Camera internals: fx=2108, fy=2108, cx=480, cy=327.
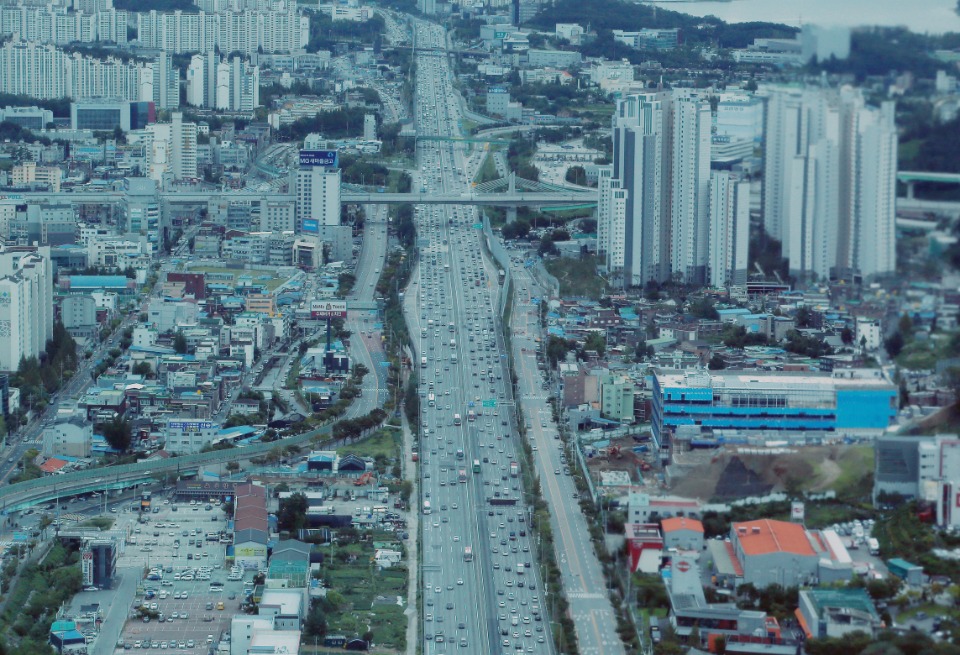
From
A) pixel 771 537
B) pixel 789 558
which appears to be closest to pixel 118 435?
pixel 771 537

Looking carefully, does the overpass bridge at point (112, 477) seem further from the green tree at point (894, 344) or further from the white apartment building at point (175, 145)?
the white apartment building at point (175, 145)

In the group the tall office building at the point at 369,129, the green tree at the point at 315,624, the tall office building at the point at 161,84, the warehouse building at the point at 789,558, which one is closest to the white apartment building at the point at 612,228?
the warehouse building at the point at 789,558

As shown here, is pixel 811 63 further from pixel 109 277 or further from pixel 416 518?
pixel 109 277

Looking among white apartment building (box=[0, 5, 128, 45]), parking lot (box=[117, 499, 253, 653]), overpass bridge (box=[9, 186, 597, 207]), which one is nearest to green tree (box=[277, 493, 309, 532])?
parking lot (box=[117, 499, 253, 653])

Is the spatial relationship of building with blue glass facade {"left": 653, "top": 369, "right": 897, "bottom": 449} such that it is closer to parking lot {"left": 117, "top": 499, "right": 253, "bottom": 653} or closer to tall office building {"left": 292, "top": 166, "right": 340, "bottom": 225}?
parking lot {"left": 117, "top": 499, "right": 253, "bottom": 653}

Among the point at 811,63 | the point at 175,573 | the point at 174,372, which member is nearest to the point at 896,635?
the point at 811,63

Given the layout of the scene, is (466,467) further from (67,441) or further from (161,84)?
(161,84)
